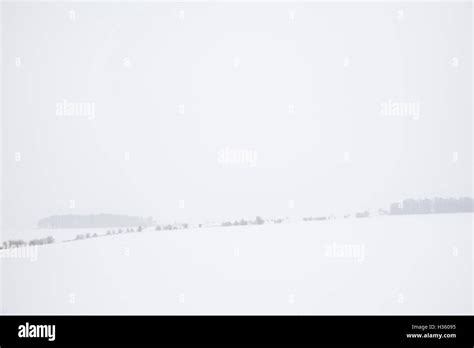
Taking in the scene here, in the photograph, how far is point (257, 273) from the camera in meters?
8.11

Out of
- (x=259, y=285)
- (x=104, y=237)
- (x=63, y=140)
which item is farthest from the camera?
(x=63, y=140)

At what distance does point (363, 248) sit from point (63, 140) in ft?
59.3

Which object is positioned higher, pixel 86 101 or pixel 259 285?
pixel 86 101

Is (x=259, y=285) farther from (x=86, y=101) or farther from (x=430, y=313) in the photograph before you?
(x=86, y=101)

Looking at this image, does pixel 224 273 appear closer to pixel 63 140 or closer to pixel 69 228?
pixel 69 228

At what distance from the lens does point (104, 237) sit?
1012cm

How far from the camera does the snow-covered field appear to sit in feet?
23.2

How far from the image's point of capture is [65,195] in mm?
17250

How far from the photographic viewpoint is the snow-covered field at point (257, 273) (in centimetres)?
708

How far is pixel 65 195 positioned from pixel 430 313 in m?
15.8
